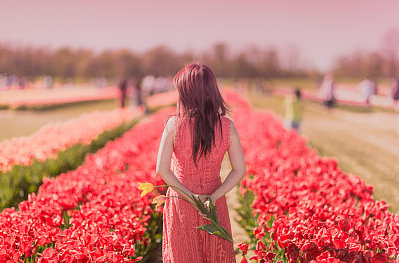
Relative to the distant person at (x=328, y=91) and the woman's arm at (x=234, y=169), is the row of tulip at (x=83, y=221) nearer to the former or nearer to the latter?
the woman's arm at (x=234, y=169)

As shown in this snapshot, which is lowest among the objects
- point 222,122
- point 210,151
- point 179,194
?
point 179,194

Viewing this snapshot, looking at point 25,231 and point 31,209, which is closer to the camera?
point 25,231

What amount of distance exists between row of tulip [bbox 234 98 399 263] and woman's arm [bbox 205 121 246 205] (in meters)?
0.48

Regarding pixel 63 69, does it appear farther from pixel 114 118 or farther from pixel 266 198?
pixel 266 198

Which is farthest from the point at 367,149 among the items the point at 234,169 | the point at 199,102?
the point at 199,102

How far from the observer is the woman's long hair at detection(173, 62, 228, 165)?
2201 millimetres

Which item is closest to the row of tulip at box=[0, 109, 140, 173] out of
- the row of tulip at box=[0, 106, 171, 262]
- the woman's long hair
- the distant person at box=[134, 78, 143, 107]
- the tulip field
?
the tulip field

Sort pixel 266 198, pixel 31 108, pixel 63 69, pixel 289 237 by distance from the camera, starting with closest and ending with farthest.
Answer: pixel 289 237
pixel 266 198
pixel 31 108
pixel 63 69

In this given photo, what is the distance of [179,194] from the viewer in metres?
2.43

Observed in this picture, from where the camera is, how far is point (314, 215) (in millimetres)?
3035

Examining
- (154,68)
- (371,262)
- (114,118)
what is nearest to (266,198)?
(371,262)

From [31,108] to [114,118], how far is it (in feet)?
51.4

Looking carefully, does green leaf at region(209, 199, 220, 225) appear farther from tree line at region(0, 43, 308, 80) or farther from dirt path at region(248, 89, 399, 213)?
tree line at region(0, 43, 308, 80)

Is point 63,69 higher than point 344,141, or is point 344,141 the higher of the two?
point 63,69
